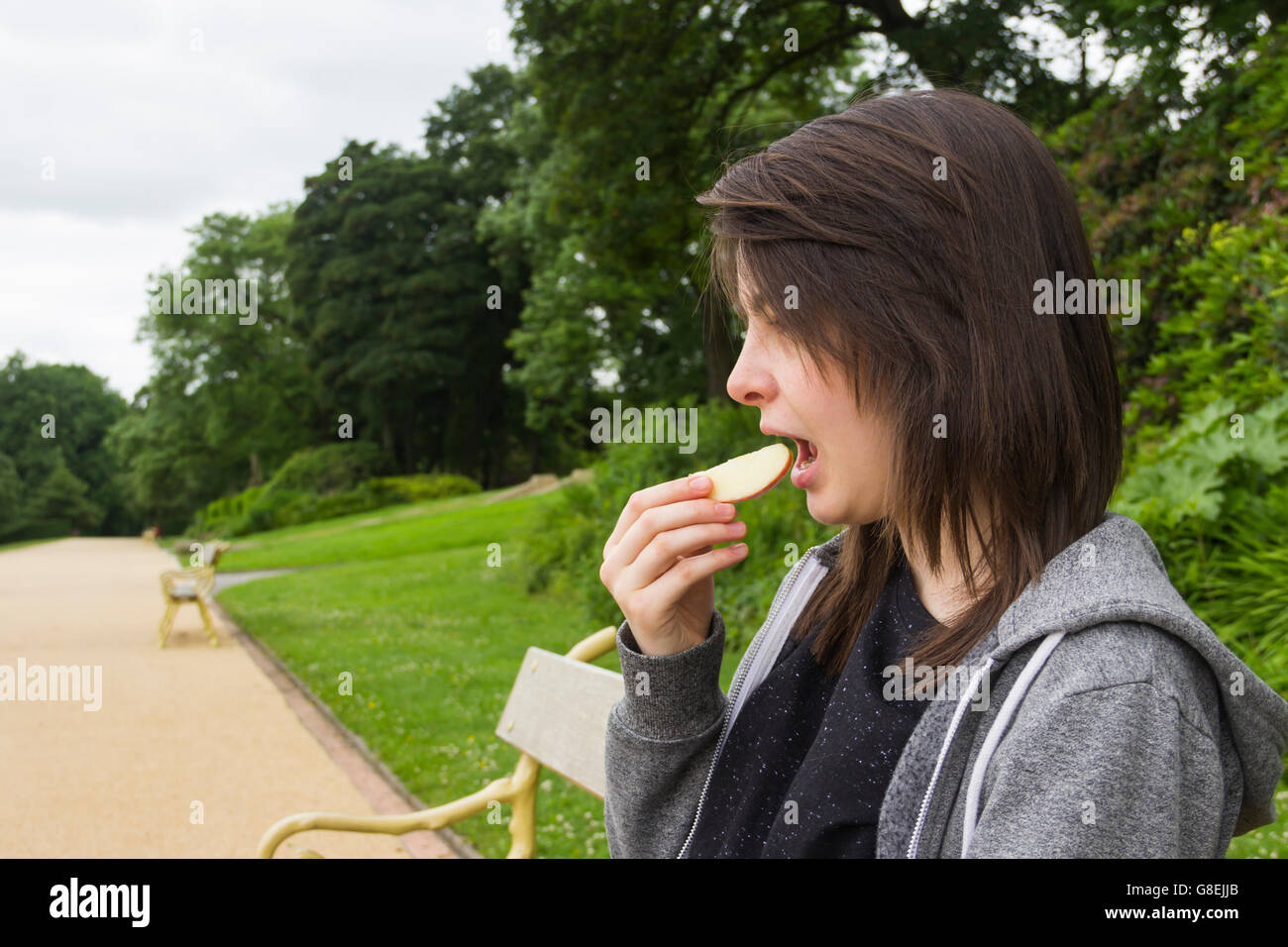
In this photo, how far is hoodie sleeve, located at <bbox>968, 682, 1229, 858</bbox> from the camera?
1018 mm

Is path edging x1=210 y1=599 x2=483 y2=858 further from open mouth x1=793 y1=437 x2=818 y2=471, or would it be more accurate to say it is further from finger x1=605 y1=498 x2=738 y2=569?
open mouth x1=793 y1=437 x2=818 y2=471

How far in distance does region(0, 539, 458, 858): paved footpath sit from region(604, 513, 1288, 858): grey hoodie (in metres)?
2.12

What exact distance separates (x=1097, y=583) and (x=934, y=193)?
0.50 metres

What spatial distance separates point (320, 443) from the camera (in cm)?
4872

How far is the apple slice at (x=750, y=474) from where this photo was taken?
1562mm

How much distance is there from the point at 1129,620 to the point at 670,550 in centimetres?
60

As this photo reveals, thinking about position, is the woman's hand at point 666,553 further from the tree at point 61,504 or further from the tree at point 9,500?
the tree at point 61,504

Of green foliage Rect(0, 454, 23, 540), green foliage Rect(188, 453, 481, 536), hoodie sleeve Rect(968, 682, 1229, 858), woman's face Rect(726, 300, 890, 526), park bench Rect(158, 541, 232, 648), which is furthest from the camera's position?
green foliage Rect(0, 454, 23, 540)

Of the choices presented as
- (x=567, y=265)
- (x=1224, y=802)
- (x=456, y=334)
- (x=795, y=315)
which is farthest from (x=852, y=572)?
(x=456, y=334)

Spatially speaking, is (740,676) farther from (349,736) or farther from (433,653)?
(433,653)

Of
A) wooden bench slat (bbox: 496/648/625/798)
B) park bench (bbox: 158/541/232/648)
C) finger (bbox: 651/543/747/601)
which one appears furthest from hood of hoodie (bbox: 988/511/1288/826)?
park bench (bbox: 158/541/232/648)
